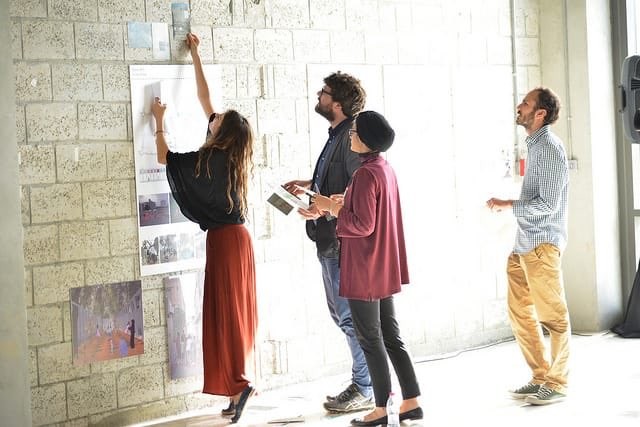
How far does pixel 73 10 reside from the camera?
520 centimetres

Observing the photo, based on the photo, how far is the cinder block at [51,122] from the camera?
5.07 meters

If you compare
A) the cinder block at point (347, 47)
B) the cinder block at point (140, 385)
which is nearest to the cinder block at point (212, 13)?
the cinder block at point (347, 47)

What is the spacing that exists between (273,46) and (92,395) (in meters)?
2.40

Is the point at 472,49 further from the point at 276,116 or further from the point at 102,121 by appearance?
the point at 102,121

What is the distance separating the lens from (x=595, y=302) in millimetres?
7422

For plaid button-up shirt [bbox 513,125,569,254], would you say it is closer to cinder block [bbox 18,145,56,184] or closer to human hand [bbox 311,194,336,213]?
human hand [bbox 311,194,336,213]

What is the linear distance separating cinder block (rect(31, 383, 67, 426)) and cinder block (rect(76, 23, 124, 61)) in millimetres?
1810

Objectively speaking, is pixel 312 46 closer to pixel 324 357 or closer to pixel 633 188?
pixel 324 357

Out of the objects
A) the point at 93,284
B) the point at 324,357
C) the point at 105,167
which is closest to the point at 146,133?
the point at 105,167

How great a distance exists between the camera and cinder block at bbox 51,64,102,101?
5152mm

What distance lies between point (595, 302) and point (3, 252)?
4568 millimetres

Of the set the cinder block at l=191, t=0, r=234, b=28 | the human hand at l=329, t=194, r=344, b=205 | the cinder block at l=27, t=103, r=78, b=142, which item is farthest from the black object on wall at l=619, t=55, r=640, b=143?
the cinder block at l=27, t=103, r=78, b=142

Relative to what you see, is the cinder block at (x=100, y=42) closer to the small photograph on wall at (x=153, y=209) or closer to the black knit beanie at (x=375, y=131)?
the small photograph on wall at (x=153, y=209)

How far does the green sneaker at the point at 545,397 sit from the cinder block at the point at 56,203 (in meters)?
2.74
